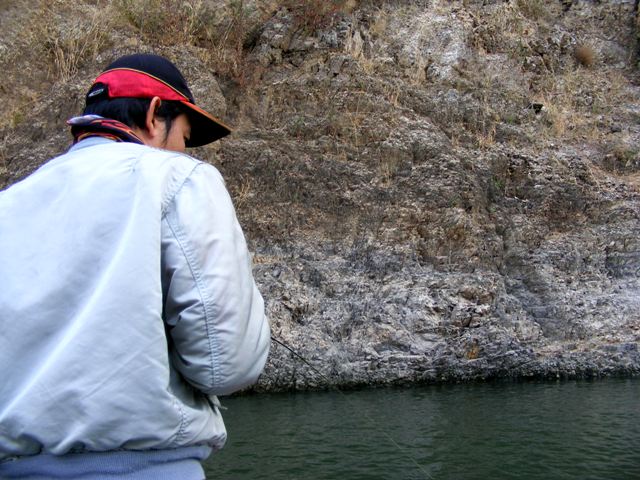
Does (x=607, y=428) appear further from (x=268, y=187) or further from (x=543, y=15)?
(x=543, y=15)

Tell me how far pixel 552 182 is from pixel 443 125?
2576 mm

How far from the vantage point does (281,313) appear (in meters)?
10.8

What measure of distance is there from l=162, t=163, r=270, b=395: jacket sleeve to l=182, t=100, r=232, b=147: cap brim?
335mm

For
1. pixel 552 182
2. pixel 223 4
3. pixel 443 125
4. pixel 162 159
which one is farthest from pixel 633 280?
pixel 162 159

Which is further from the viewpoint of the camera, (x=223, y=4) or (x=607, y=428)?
(x=223, y=4)

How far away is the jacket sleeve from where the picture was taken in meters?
1.11

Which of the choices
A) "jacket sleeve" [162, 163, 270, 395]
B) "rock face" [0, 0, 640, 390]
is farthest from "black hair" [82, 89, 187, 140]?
"rock face" [0, 0, 640, 390]

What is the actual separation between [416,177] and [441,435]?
22.1 feet

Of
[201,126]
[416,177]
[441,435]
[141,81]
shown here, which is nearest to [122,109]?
[141,81]

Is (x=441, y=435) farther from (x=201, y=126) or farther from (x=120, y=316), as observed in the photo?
(x=120, y=316)

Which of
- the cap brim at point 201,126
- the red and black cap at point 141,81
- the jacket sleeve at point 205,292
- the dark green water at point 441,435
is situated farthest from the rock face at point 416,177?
the jacket sleeve at point 205,292

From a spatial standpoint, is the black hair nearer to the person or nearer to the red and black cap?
the red and black cap

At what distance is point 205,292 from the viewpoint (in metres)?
1.11

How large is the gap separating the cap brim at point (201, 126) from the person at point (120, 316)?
0.27m
